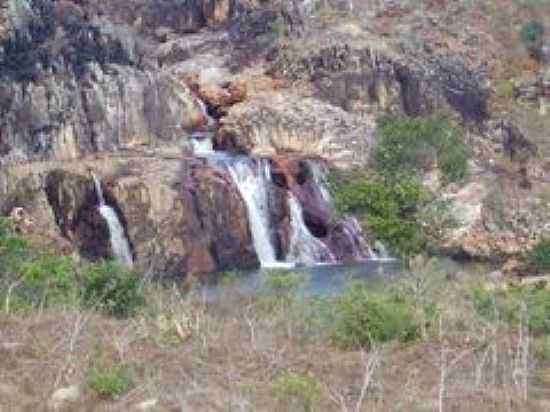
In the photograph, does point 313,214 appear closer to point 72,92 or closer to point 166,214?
point 166,214

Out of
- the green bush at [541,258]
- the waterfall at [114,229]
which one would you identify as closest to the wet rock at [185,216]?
the waterfall at [114,229]

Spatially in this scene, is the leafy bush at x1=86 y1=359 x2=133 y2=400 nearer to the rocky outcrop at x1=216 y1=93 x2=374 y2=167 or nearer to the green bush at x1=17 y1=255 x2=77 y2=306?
the green bush at x1=17 y1=255 x2=77 y2=306

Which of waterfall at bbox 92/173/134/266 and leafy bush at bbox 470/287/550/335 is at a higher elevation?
leafy bush at bbox 470/287/550/335

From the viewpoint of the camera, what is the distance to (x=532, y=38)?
6275cm

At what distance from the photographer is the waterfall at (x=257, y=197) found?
44406 mm

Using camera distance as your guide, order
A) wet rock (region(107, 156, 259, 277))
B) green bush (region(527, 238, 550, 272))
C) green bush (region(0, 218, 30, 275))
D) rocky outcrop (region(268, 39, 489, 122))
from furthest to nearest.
Result: 1. rocky outcrop (region(268, 39, 489, 122))
2. wet rock (region(107, 156, 259, 277))
3. green bush (region(527, 238, 550, 272))
4. green bush (region(0, 218, 30, 275))

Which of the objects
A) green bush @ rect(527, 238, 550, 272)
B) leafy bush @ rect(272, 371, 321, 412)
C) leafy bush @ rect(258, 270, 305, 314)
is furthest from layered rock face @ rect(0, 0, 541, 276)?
leafy bush @ rect(272, 371, 321, 412)

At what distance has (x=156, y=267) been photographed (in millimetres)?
36906

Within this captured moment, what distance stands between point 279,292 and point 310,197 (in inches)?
1026

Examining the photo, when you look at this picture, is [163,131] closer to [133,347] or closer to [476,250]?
[476,250]

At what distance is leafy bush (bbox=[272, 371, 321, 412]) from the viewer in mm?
10617

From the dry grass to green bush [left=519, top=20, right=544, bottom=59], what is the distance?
1933 inches

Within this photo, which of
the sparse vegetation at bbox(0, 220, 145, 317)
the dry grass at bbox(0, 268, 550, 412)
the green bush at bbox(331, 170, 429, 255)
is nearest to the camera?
the dry grass at bbox(0, 268, 550, 412)

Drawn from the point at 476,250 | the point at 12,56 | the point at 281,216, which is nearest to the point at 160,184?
the point at 281,216
